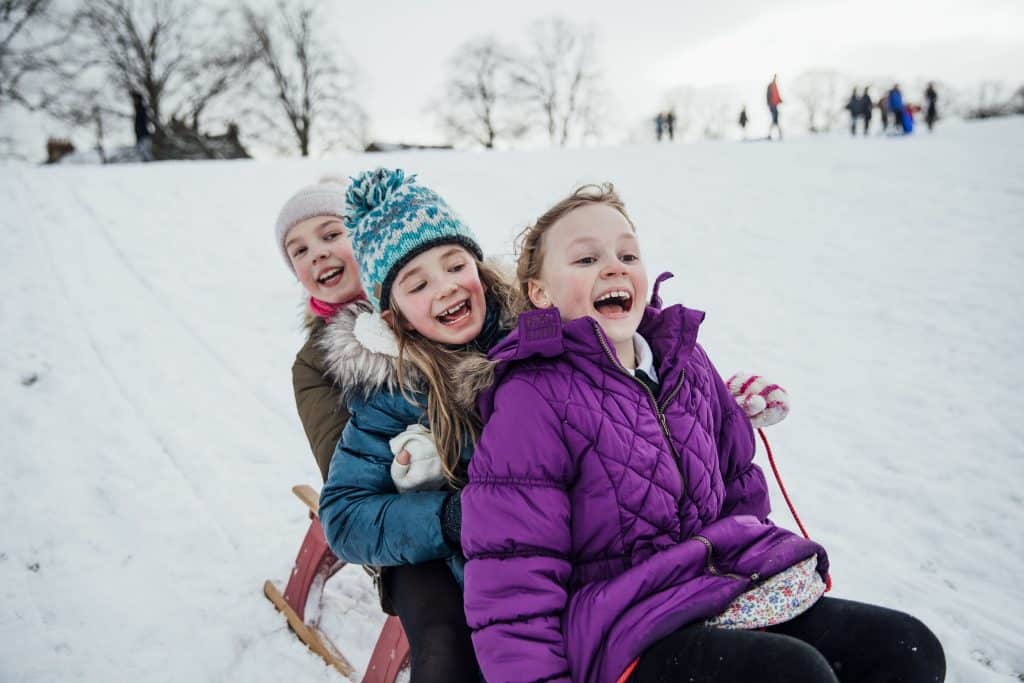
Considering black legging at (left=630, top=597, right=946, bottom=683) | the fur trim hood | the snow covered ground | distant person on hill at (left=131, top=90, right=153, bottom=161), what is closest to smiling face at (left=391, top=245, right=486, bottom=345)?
the fur trim hood

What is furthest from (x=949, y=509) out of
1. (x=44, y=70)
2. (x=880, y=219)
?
(x=44, y=70)

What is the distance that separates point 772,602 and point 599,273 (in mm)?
919

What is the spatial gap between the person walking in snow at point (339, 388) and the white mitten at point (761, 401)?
1072 millimetres

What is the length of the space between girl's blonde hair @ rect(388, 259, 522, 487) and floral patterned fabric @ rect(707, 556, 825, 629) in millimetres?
834

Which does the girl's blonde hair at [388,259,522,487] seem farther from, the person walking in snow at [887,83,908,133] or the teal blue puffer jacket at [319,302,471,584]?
the person walking in snow at [887,83,908,133]

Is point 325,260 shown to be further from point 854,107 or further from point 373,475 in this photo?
point 854,107

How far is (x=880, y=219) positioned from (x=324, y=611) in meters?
8.63

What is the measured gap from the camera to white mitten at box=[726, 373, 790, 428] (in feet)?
6.32

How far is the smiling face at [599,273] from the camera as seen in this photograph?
5.33ft

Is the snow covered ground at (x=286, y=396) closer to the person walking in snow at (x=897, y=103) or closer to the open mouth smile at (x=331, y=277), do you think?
the open mouth smile at (x=331, y=277)

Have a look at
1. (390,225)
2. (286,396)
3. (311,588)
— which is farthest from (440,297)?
(286,396)

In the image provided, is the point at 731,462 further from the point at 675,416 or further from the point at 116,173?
the point at 116,173

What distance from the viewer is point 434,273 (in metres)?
1.90

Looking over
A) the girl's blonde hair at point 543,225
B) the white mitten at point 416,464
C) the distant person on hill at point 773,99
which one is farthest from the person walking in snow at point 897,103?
the white mitten at point 416,464
